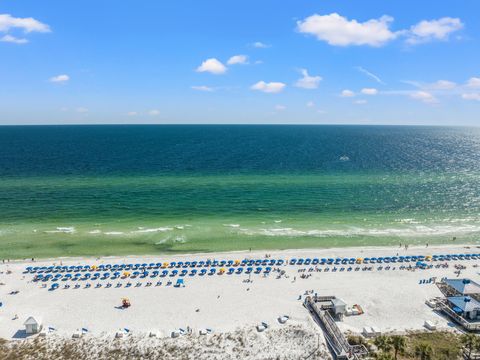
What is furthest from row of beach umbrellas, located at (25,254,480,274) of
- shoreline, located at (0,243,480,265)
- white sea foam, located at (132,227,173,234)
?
white sea foam, located at (132,227,173,234)

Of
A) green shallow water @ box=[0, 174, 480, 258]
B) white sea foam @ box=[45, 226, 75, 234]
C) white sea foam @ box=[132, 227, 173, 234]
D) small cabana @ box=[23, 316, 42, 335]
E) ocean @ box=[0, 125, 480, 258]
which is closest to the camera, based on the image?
small cabana @ box=[23, 316, 42, 335]

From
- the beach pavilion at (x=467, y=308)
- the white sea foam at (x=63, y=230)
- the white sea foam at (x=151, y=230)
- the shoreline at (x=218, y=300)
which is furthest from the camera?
the white sea foam at (x=151, y=230)

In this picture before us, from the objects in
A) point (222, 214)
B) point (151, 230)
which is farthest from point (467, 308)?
point (151, 230)

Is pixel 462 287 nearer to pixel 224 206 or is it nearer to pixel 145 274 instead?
pixel 145 274

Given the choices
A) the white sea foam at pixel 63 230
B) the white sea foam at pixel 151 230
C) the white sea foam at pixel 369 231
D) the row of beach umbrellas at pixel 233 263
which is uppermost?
the white sea foam at pixel 369 231

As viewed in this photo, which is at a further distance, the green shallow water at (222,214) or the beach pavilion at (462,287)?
the green shallow water at (222,214)

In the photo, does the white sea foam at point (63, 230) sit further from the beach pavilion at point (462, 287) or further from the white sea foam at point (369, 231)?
the beach pavilion at point (462, 287)

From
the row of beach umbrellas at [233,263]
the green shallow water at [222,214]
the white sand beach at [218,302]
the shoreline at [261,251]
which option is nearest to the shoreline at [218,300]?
the white sand beach at [218,302]

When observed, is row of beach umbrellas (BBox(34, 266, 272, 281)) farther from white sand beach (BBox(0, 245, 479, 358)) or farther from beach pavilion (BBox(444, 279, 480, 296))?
beach pavilion (BBox(444, 279, 480, 296))

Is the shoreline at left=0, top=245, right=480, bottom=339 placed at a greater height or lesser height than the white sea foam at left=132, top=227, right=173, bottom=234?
lesser
